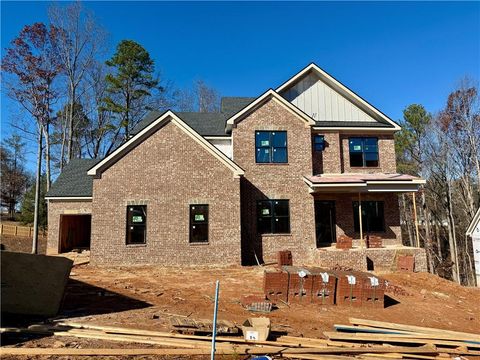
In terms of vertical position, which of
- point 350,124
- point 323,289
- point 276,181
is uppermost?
point 350,124

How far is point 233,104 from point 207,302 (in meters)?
15.8

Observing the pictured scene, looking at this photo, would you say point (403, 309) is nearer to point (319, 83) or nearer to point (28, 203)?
point (319, 83)

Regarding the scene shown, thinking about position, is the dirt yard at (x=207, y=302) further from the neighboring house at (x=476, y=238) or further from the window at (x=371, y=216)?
the neighboring house at (x=476, y=238)

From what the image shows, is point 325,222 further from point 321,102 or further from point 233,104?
point 233,104

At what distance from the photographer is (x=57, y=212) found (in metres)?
20.0

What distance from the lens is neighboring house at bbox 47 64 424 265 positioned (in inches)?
653

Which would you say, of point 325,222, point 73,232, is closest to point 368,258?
point 325,222

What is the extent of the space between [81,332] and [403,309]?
9506mm

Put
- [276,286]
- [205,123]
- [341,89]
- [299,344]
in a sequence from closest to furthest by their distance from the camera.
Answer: [299,344] → [276,286] → [341,89] → [205,123]

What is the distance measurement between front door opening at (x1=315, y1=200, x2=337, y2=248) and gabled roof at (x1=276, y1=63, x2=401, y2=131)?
5.41m

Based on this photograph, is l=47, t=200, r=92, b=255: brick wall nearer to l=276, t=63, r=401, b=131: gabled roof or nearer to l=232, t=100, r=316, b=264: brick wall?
l=232, t=100, r=316, b=264: brick wall

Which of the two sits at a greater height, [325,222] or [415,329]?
[325,222]

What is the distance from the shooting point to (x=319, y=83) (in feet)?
69.1

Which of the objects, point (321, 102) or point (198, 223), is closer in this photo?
point (198, 223)
